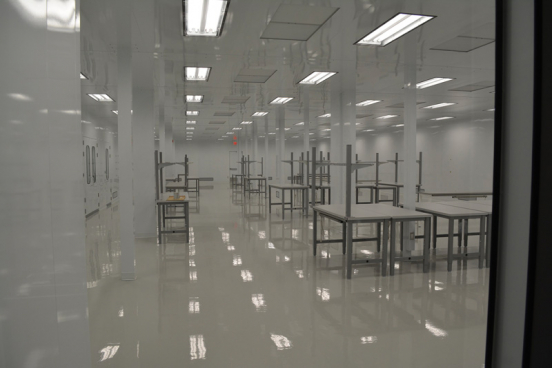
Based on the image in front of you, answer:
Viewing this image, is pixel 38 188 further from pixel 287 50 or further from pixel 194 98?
pixel 194 98

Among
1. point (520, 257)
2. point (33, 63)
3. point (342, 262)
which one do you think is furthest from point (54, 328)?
point (342, 262)

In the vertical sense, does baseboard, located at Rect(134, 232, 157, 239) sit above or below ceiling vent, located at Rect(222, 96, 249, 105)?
below

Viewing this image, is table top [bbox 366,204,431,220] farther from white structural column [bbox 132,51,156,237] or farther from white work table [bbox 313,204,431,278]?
white structural column [bbox 132,51,156,237]

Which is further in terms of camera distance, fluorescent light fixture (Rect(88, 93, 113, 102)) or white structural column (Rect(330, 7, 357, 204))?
fluorescent light fixture (Rect(88, 93, 113, 102))

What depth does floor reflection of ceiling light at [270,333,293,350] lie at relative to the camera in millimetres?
2953

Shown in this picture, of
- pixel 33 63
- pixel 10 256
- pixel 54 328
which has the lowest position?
pixel 54 328

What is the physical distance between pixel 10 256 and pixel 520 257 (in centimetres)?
173

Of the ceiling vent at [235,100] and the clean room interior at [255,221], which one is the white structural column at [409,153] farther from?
the ceiling vent at [235,100]

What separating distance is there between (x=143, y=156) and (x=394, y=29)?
15.6 ft

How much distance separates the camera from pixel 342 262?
5.54 meters

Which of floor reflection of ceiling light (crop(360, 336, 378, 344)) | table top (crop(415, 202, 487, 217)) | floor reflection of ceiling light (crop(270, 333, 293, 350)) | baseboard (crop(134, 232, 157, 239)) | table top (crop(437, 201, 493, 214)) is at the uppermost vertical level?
table top (crop(437, 201, 493, 214))

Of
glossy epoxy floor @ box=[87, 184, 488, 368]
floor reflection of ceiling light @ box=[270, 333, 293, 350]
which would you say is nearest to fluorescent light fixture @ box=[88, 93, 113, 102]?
glossy epoxy floor @ box=[87, 184, 488, 368]

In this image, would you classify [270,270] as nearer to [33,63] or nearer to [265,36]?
[265,36]

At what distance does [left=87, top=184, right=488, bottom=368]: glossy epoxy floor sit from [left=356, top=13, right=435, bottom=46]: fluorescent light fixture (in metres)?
2.97
